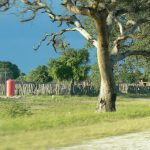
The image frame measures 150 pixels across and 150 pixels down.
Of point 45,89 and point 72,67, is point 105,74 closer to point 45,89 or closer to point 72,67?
point 45,89

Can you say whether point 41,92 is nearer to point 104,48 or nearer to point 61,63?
point 61,63

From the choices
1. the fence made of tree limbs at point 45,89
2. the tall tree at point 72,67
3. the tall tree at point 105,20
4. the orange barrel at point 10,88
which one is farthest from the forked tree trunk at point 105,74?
the tall tree at point 72,67

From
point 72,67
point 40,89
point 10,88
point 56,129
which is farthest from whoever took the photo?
point 72,67

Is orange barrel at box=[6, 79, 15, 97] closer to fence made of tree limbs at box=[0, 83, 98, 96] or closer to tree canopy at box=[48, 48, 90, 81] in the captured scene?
fence made of tree limbs at box=[0, 83, 98, 96]

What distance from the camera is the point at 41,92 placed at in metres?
63.1

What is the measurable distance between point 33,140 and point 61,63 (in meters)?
64.0

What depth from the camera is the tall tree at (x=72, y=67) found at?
75.4 meters

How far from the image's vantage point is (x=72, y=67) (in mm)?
75625

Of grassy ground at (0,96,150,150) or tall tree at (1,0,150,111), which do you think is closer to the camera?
grassy ground at (0,96,150,150)

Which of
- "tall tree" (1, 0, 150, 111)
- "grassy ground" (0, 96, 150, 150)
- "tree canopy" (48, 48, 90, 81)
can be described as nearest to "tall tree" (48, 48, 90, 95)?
"tree canopy" (48, 48, 90, 81)

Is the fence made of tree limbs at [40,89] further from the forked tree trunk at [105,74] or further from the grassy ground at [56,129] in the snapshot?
the grassy ground at [56,129]

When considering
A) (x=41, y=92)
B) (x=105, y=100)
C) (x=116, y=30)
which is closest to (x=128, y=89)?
(x=41, y=92)

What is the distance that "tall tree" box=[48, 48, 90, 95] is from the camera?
247 ft

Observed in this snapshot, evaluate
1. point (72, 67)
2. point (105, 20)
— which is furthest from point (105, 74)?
point (72, 67)
